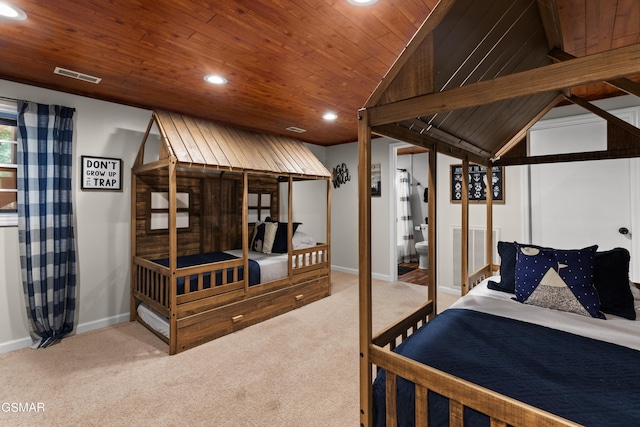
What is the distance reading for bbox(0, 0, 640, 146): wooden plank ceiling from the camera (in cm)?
166

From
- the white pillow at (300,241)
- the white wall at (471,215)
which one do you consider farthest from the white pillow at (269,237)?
the white wall at (471,215)

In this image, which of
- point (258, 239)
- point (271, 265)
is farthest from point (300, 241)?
point (271, 265)

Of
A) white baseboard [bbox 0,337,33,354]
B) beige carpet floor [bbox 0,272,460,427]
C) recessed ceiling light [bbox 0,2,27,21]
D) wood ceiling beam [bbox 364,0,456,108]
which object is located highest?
recessed ceiling light [bbox 0,2,27,21]

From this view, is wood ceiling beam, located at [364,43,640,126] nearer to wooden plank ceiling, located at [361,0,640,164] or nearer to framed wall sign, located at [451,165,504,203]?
wooden plank ceiling, located at [361,0,640,164]

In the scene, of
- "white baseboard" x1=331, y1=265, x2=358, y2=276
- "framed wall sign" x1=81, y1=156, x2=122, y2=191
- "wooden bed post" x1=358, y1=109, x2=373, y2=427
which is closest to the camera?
"wooden bed post" x1=358, y1=109, x2=373, y2=427

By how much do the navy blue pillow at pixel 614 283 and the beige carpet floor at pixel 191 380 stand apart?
1.62 metres

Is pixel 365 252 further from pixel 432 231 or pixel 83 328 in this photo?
pixel 83 328

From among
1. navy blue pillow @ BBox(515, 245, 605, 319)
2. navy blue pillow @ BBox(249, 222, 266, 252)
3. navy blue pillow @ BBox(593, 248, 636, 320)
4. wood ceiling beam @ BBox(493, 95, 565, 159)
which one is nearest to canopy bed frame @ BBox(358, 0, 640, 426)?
wood ceiling beam @ BBox(493, 95, 565, 159)

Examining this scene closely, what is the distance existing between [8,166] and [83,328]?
165 cm

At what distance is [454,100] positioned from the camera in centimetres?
110

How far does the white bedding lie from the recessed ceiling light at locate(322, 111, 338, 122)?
2.50m

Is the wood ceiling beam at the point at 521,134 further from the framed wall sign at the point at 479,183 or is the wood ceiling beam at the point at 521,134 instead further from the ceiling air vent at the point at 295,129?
the ceiling air vent at the point at 295,129

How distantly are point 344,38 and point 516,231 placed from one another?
3081 millimetres

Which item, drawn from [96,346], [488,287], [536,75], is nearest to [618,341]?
[488,287]
